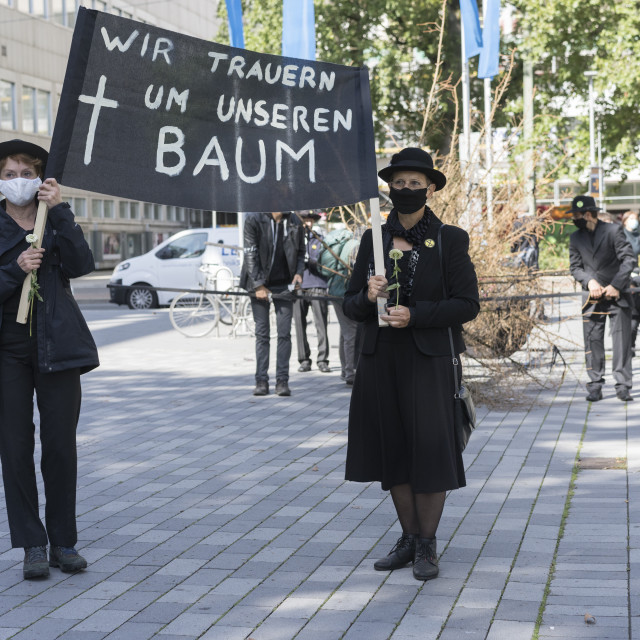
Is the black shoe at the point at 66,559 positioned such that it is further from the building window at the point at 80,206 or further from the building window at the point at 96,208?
the building window at the point at 96,208

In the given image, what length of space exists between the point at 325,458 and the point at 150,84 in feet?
11.5

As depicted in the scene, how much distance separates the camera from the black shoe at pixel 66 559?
5.04m

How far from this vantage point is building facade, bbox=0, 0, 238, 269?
50094mm

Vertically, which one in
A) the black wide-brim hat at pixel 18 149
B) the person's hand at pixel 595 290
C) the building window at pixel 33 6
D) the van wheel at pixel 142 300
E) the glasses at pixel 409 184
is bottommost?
the van wheel at pixel 142 300

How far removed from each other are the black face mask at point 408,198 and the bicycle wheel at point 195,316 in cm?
1253

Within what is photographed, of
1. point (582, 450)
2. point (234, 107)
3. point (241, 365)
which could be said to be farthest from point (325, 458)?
point (241, 365)

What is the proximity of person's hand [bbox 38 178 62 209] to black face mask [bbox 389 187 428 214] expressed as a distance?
148cm

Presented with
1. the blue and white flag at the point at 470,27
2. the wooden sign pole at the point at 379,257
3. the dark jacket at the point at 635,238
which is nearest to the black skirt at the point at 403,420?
the wooden sign pole at the point at 379,257

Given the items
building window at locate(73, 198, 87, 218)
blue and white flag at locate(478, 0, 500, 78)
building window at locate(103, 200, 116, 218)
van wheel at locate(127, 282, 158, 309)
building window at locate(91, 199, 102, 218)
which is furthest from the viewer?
building window at locate(103, 200, 116, 218)

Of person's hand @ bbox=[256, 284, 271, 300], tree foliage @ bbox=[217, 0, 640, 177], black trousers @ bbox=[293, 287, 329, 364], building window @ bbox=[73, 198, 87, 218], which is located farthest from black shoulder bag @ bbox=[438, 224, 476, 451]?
building window @ bbox=[73, 198, 87, 218]

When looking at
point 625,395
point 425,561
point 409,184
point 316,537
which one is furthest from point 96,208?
point 425,561

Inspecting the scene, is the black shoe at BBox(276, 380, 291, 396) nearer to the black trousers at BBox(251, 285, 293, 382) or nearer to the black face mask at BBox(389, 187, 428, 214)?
the black trousers at BBox(251, 285, 293, 382)

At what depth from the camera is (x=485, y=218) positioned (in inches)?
392

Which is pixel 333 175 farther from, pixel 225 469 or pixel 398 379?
pixel 225 469
